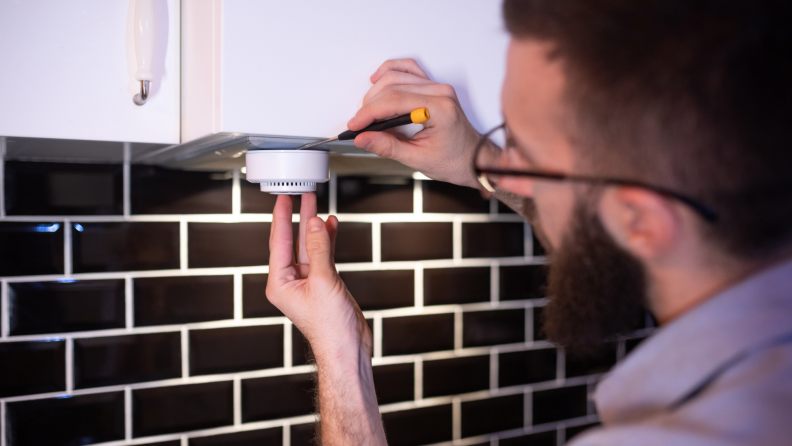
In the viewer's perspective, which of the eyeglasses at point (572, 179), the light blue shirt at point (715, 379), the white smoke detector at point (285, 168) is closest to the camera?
the light blue shirt at point (715, 379)

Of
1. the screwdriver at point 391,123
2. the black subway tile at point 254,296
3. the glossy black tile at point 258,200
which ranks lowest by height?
the black subway tile at point 254,296

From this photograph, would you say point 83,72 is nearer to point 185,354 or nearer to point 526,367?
point 185,354

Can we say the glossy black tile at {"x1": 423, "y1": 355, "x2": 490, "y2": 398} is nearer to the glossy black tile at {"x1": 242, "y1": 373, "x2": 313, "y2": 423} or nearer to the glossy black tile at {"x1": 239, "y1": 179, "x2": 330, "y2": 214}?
the glossy black tile at {"x1": 242, "y1": 373, "x2": 313, "y2": 423}

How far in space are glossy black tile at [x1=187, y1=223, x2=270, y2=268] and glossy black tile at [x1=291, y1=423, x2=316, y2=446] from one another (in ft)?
1.20

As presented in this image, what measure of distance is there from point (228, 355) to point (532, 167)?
0.79m

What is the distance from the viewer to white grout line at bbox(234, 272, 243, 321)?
110cm

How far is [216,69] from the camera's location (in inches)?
22.3

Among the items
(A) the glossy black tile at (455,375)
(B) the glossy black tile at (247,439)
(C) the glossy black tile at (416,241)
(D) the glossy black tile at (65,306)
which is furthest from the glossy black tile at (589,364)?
(D) the glossy black tile at (65,306)

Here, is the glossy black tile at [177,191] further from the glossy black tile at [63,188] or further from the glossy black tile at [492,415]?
the glossy black tile at [492,415]

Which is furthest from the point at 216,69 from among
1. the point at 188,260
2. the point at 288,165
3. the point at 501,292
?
the point at 501,292

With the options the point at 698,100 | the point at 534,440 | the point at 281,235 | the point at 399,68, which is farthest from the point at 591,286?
the point at 534,440

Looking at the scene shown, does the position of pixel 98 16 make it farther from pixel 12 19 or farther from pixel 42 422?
pixel 42 422

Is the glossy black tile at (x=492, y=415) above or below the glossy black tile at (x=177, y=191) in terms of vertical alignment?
below

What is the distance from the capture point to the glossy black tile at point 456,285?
1.26 meters
